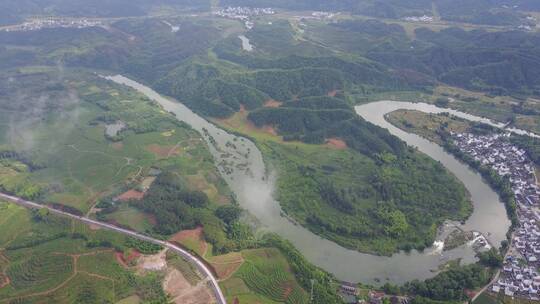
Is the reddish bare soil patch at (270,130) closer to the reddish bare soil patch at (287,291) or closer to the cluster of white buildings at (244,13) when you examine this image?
the reddish bare soil patch at (287,291)

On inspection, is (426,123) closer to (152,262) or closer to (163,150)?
(163,150)

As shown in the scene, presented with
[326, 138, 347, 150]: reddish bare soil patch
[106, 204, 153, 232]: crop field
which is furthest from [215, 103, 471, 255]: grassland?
[106, 204, 153, 232]: crop field

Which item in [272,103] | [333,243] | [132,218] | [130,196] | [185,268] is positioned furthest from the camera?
[272,103]

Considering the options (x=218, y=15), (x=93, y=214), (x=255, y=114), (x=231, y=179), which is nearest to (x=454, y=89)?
(x=255, y=114)

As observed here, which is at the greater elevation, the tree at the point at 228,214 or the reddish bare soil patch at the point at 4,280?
the tree at the point at 228,214

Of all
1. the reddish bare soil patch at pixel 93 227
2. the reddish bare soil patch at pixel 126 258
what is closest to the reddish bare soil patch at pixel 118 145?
the reddish bare soil patch at pixel 93 227

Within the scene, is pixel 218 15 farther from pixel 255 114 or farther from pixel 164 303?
pixel 164 303

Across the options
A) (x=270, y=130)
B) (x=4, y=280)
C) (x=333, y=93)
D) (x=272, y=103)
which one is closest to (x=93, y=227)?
(x=4, y=280)
